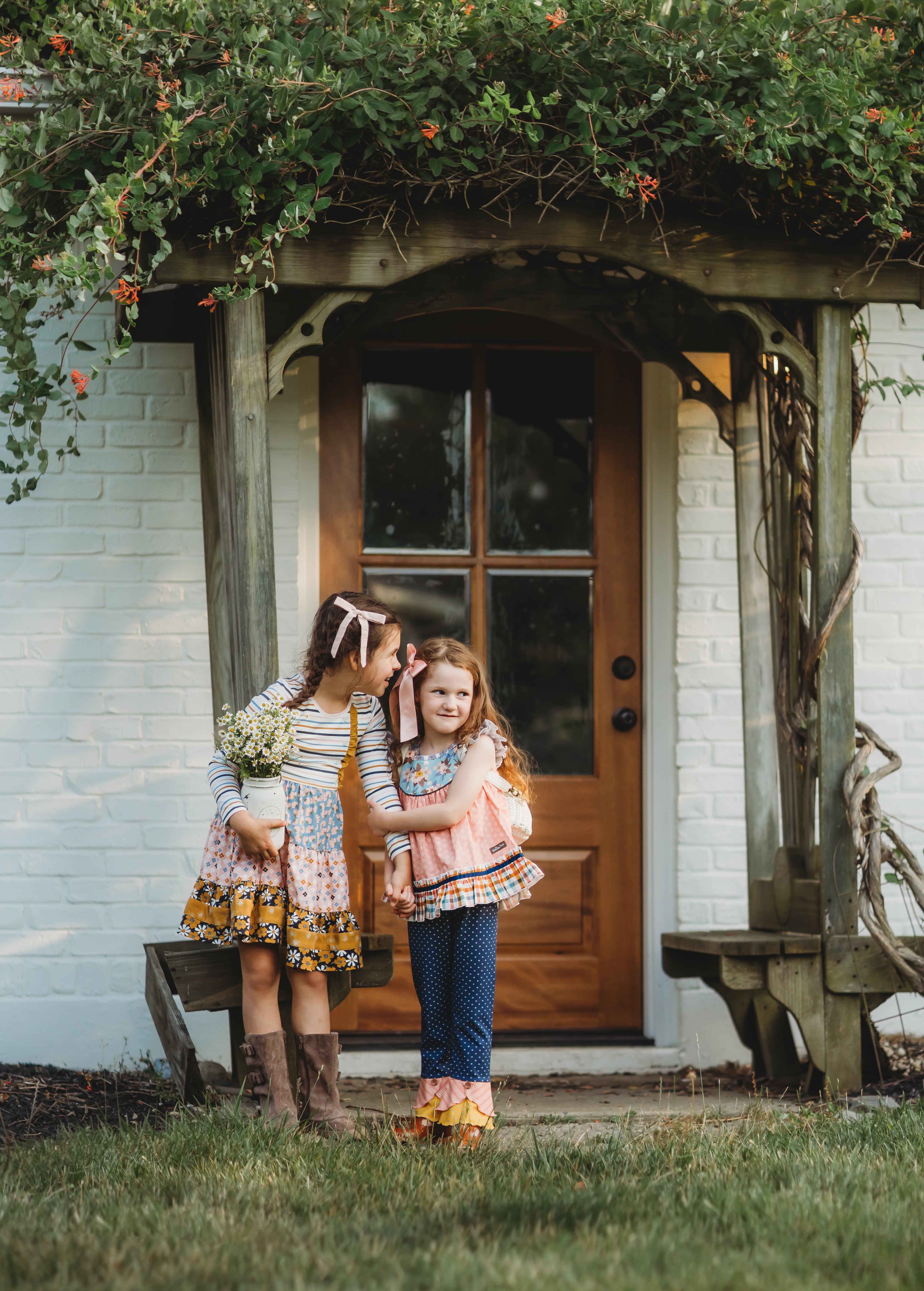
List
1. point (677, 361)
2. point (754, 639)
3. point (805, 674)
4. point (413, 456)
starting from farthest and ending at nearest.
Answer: point (413, 456)
point (677, 361)
point (754, 639)
point (805, 674)

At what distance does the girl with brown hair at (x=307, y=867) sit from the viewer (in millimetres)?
2740

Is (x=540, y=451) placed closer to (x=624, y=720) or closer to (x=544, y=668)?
(x=544, y=668)

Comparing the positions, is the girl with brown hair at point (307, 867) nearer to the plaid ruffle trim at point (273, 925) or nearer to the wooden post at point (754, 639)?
the plaid ruffle trim at point (273, 925)

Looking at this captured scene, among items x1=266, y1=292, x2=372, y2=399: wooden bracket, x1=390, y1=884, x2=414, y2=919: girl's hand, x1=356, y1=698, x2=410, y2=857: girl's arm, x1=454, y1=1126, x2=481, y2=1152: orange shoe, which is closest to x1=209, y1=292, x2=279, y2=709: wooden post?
x1=266, y1=292, x2=372, y2=399: wooden bracket

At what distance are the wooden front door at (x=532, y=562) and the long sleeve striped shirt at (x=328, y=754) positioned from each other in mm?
1075

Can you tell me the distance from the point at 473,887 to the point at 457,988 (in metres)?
0.25

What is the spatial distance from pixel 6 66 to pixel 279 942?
2230 millimetres

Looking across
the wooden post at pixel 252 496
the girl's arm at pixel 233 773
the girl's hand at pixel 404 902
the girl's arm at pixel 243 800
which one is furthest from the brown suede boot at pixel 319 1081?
the wooden post at pixel 252 496

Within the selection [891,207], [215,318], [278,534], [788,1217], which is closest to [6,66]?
[215,318]

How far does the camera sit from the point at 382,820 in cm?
281

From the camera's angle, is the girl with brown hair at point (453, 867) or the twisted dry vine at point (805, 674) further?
the twisted dry vine at point (805, 674)

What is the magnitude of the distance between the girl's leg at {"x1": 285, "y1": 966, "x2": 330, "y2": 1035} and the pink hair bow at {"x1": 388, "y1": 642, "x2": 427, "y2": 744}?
601 mm

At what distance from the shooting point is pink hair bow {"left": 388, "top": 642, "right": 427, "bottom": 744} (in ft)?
9.45

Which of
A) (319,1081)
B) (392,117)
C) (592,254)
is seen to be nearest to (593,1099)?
(319,1081)
